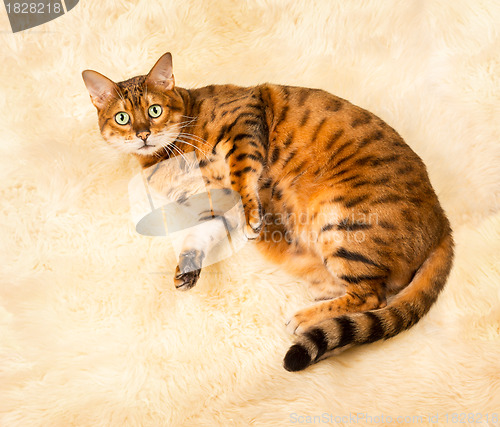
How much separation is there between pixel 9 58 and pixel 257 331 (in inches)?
59.6

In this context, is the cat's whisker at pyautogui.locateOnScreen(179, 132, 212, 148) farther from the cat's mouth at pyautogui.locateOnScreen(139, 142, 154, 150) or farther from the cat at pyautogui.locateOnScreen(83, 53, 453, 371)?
the cat's mouth at pyautogui.locateOnScreen(139, 142, 154, 150)

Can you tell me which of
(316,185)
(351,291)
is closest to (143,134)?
(316,185)

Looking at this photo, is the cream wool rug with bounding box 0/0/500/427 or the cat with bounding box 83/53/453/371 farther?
the cat with bounding box 83/53/453/371

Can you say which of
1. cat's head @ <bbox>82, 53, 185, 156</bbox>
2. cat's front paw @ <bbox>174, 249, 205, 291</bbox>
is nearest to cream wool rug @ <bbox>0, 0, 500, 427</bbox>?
cat's front paw @ <bbox>174, 249, 205, 291</bbox>

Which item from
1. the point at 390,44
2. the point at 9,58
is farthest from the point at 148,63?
the point at 390,44

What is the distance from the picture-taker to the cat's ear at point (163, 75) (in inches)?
70.1

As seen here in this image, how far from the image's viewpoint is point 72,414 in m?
1.43

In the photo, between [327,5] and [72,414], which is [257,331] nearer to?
[72,414]

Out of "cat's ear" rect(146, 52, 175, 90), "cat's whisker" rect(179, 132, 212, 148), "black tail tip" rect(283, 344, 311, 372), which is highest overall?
"cat's ear" rect(146, 52, 175, 90)

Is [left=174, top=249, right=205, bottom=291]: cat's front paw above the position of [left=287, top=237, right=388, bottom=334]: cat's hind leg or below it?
below

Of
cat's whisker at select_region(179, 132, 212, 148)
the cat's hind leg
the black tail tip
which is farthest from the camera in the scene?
cat's whisker at select_region(179, 132, 212, 148)

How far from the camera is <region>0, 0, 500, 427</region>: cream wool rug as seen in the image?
1446 mm

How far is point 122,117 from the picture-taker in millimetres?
1761

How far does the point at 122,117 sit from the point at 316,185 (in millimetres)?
677
